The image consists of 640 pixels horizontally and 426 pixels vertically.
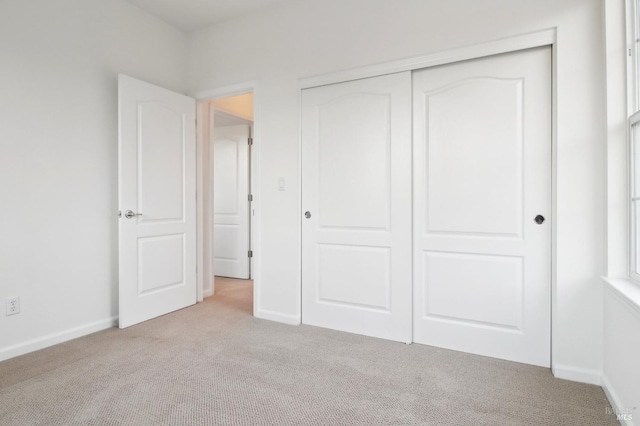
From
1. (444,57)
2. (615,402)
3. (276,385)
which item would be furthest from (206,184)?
(615,402)

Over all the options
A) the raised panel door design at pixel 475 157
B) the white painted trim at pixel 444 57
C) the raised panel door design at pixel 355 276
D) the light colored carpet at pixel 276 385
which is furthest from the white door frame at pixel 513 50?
the raised panel door design at pixel 355 276

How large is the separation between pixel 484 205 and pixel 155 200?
8.67 ft

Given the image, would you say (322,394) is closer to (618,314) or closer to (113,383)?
(113,383)

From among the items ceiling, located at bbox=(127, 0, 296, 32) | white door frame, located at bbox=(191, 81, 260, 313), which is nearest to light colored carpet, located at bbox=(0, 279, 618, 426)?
white door frame, located at bbox=(191, 81, 260, 313)

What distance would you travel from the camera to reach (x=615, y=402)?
1.70m

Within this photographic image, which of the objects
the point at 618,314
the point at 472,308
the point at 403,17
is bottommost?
the point at 472,308

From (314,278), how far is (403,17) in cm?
207

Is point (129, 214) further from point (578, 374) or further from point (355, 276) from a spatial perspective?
point (578, 374)

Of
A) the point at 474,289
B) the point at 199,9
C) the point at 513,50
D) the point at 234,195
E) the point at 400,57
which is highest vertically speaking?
the point at 199,9

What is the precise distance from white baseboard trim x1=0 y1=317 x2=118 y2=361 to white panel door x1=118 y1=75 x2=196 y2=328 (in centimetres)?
16

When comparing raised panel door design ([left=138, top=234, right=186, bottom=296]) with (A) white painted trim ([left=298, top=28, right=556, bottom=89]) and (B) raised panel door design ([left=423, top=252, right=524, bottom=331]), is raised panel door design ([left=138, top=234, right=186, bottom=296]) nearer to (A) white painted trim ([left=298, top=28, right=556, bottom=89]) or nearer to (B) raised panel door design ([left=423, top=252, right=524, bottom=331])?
(A) white painted trim ([left=298, top=28, right=556, bottom=89])

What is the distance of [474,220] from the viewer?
7.68 feet

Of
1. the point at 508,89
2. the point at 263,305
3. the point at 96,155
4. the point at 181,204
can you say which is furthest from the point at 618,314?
the point at 96,155

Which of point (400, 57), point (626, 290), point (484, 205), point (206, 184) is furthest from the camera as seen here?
point (206, 184)
